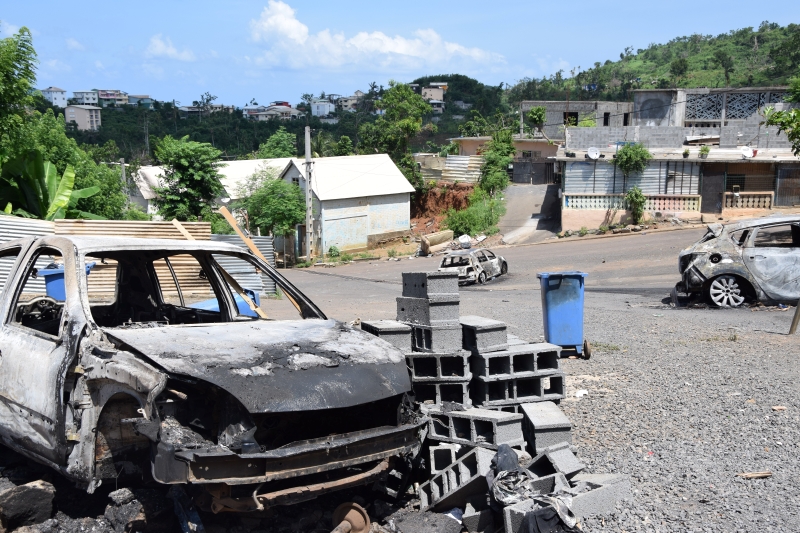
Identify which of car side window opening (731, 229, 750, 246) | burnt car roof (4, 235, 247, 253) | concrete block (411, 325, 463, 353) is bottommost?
concrete block (411, 325, 463, 353)

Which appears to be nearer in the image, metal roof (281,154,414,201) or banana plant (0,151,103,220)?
banana plant (0,151,103,220)

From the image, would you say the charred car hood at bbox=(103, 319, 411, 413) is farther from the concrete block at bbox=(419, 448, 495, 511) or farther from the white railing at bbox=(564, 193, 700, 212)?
the white railing at bbox=(564, 193, 700, 212)

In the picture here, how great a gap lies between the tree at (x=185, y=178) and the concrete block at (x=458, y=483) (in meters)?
27.8

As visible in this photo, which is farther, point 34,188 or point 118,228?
point 34,188

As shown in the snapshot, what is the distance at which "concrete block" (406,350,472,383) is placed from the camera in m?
6.90

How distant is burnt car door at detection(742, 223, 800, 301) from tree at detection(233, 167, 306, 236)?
27.6 meters

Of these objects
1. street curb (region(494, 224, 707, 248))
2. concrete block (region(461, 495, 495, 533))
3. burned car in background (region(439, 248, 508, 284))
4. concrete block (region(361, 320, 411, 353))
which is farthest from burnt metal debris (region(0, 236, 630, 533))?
street curb (region(494, 224, 707, 248))

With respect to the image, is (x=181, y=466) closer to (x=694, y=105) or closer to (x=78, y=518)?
(x=78, y=518)

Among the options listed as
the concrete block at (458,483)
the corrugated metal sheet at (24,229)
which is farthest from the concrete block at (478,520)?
the corrugated metal sheet at (24,229)

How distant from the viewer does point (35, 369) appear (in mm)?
5281

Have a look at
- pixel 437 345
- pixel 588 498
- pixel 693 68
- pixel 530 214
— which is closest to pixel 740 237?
pixel 437 345

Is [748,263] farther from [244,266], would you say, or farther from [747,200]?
[747,200]

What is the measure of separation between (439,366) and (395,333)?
51cm

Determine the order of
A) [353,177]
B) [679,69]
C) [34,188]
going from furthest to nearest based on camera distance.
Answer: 1. [679,69]
2. [353,177]
3. [34,188]
